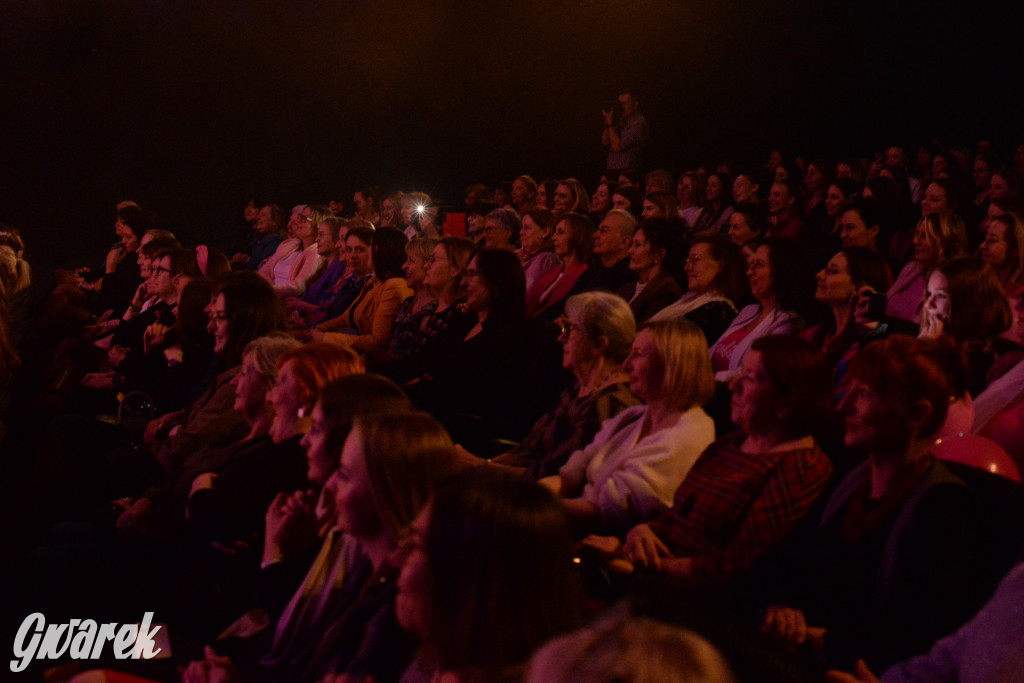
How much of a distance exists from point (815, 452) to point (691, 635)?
1.25m

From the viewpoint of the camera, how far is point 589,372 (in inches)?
105

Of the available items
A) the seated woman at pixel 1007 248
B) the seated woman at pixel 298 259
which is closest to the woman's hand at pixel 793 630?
the seated woman at pixel 1007 248

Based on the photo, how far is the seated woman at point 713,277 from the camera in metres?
3.48

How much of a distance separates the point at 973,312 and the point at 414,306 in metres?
2.24

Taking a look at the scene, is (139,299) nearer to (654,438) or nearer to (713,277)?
(713,277)

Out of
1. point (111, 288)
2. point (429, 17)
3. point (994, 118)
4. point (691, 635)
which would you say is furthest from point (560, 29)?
point (691, 635)

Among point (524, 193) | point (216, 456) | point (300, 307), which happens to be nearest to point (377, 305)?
point (300, 307)

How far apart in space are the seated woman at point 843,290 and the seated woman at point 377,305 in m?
1.87

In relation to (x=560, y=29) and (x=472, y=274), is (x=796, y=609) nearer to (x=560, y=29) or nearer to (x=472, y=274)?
(x=472, y=274)

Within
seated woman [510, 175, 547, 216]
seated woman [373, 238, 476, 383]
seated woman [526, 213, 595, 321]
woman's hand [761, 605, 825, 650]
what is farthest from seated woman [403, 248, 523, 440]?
seated woman [510, 175, 547, 216]

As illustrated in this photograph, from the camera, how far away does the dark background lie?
28.5 feet

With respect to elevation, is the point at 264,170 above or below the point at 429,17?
below

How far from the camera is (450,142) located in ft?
32.6

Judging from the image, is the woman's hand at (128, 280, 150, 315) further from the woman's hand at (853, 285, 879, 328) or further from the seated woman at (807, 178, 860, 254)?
the seated woman at (807, 178, 860, 254)
